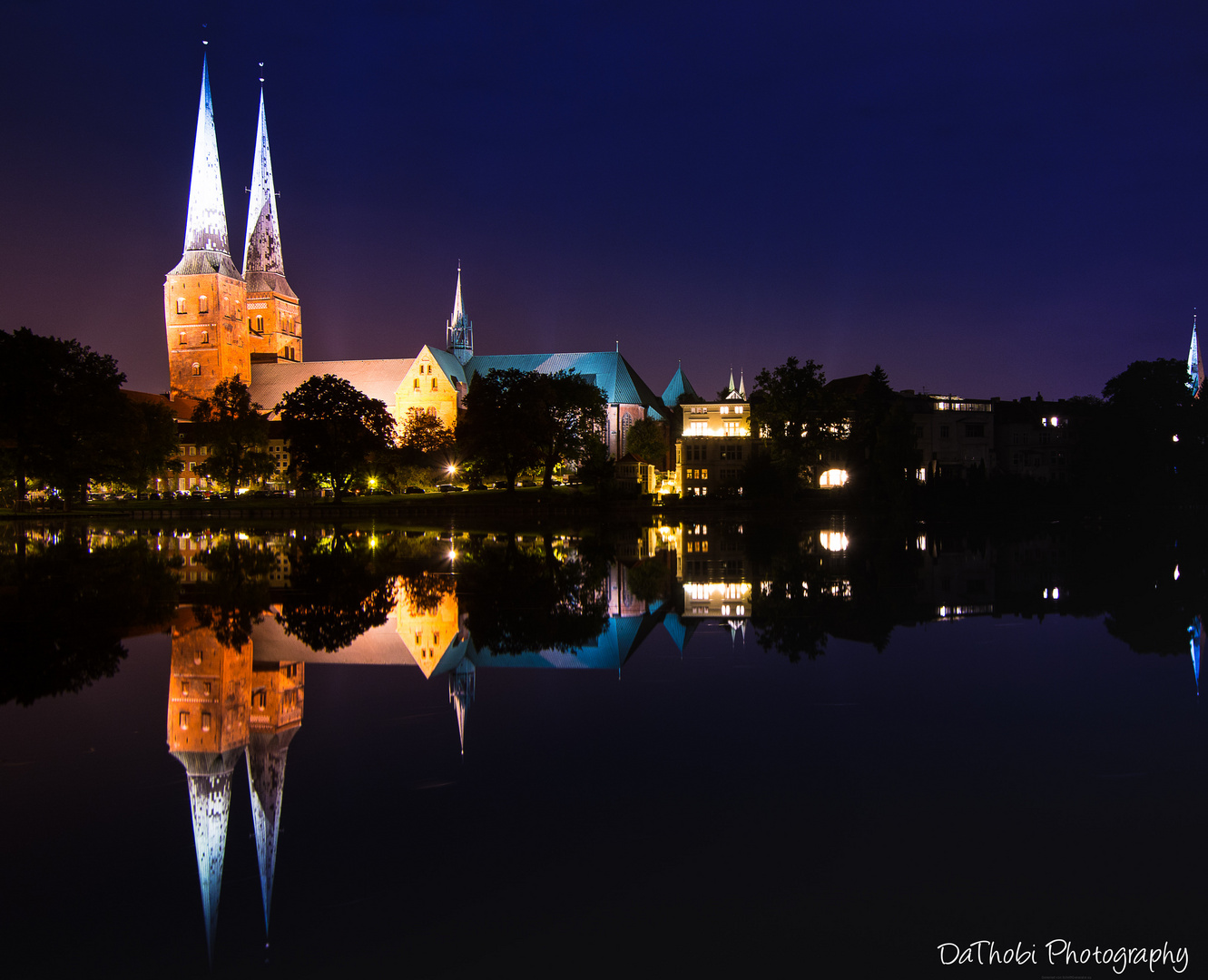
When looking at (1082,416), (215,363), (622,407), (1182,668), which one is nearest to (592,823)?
(1182,668)

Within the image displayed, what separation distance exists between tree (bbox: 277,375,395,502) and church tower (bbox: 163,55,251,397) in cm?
5058

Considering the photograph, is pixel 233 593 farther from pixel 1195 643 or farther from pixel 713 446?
pixel 713 446

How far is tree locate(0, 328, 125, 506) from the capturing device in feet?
184

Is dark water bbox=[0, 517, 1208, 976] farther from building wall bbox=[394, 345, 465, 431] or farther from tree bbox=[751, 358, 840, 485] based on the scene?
building wall bbox=[394, 345, 465, 431]

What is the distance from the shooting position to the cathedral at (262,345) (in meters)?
113

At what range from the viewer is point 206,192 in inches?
4360

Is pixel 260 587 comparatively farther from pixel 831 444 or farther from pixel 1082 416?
pixel 1082 416

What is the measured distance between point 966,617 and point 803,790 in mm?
9024

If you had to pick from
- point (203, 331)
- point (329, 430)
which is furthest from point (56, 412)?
point (203, 331)

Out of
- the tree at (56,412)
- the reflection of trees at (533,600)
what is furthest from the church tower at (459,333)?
the reflection of trees at (533,600)

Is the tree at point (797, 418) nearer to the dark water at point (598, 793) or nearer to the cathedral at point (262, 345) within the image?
the cathedral at point (262, 345)

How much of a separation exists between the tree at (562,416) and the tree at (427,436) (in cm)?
1454

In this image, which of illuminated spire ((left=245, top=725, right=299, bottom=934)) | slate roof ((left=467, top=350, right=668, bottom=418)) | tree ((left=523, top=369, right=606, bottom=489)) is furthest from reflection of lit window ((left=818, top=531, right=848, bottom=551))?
slate roof ((left=467, top=350, right=668, bottom=418))

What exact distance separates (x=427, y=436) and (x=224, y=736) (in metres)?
90.1
